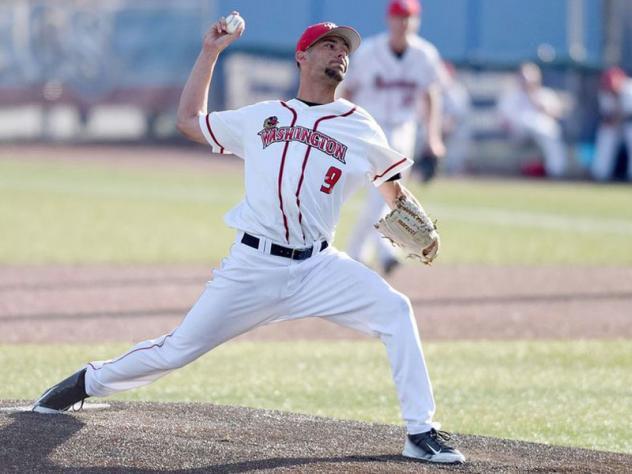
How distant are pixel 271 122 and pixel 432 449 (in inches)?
63.3

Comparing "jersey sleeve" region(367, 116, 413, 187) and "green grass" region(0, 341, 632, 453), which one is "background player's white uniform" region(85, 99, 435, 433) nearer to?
"jersey sleeve" region(367, 116, 413, 187)

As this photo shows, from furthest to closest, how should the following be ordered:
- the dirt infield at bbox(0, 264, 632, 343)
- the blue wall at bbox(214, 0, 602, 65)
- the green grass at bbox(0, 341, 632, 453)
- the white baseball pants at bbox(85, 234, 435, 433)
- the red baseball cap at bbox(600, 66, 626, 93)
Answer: the blue wall at bbox(214, 0, 602, 65) → the red baseball cap at bbox(600, 66, 626, 93) → the dirt infield at bbox(0, 264, 632, 343) → the green grass at bbox(0, 341, 632, 453) → the white baseball pants at bbox(85, 234, 435, 433)

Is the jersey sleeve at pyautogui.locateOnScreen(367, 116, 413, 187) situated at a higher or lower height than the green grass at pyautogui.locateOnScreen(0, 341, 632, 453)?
higher

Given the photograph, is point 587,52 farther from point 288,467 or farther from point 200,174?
point 288,467

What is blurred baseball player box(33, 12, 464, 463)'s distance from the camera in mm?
5633

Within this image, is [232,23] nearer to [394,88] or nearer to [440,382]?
[440,382]

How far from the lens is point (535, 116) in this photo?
23.3 metres

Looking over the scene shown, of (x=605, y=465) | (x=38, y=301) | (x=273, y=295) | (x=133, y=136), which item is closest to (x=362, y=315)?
(x=273, y=295)

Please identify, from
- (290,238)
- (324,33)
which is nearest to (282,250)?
(290,238)

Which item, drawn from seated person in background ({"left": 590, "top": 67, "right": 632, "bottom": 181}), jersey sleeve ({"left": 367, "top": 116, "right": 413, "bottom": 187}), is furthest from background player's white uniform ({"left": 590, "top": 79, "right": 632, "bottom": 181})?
jersey sleeve ({"left": 367, "top": 116, "right": 413, "bottom": 187})

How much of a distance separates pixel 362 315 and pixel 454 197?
14434mm

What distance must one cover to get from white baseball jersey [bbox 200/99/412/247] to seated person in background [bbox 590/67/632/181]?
17716 mm

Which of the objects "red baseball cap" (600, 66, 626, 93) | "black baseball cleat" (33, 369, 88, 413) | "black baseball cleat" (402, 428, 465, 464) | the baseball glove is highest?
the baseball glove

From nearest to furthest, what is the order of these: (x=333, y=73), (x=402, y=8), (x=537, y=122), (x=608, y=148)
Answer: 1. (x=333, y=73)
2. (x=402, y=8)
3. (x=537, y=122)
4. (x=608, y=148)
